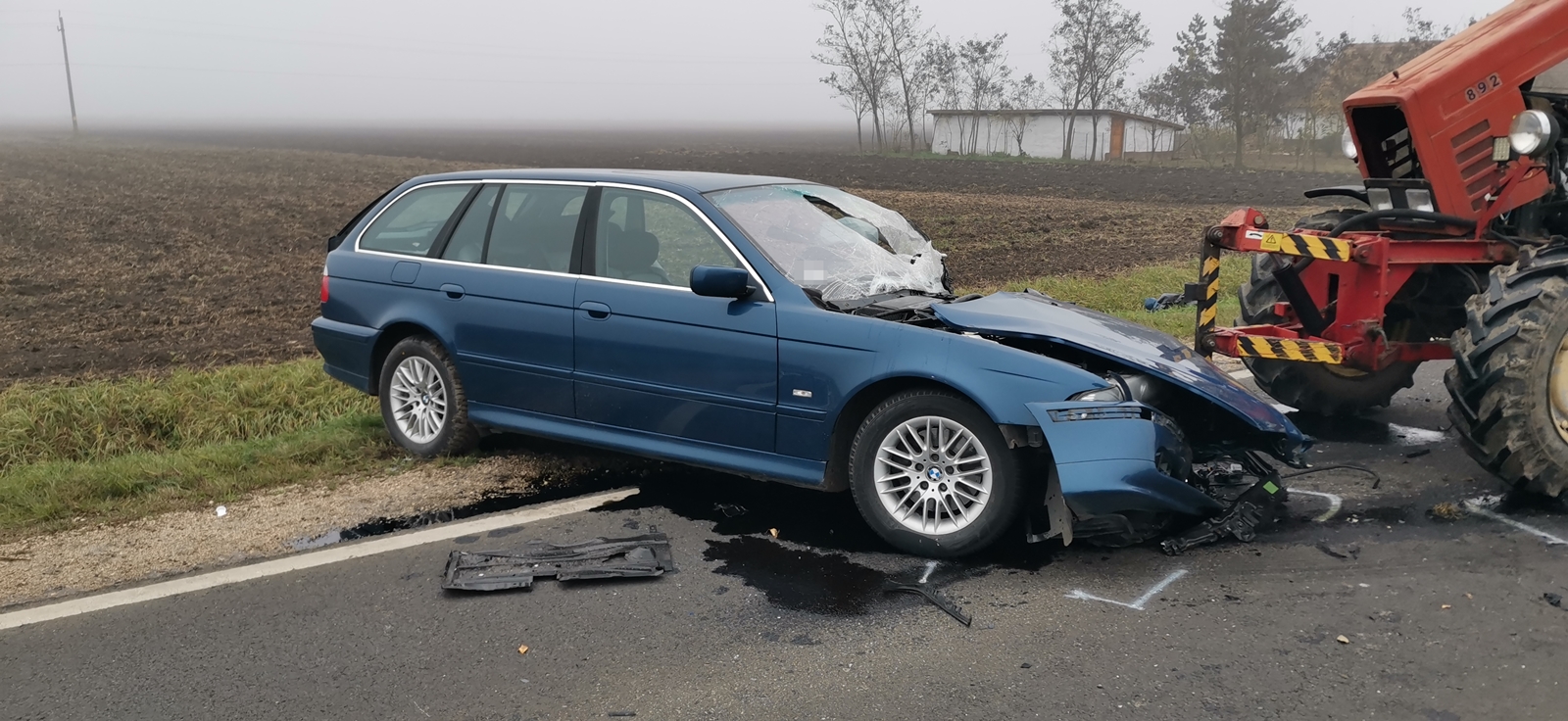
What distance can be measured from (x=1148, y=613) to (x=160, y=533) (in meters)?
4.30

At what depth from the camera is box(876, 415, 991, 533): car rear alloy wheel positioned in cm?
465

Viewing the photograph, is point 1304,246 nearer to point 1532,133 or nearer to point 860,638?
point 1532,133

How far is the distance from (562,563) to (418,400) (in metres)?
2.09

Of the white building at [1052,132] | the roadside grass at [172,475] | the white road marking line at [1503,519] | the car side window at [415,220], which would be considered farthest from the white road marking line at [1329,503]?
the white building at [1052,132]

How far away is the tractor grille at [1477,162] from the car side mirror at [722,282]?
3961mm

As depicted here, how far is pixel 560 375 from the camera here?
5.67 metres

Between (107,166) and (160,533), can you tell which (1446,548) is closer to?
(160,533)

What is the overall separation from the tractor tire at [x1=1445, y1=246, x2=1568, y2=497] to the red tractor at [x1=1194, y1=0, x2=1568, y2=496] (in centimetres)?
2

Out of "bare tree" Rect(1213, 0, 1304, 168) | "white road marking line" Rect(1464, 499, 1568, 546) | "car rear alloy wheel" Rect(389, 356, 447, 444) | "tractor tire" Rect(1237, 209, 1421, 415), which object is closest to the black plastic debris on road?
"white road marking line" Rect(1464, 499, 1568, 546)

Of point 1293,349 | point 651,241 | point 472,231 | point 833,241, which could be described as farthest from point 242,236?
point 1293,349

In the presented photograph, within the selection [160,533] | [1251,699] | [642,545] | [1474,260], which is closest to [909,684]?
[1251,699]

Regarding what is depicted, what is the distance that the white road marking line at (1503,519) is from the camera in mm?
4734

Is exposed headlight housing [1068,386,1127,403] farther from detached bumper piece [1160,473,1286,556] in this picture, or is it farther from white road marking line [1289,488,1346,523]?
white road marking line [1289,488,1346,523]

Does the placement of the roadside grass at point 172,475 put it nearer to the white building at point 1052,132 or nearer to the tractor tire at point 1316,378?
the tractor tire at point 1316,378
